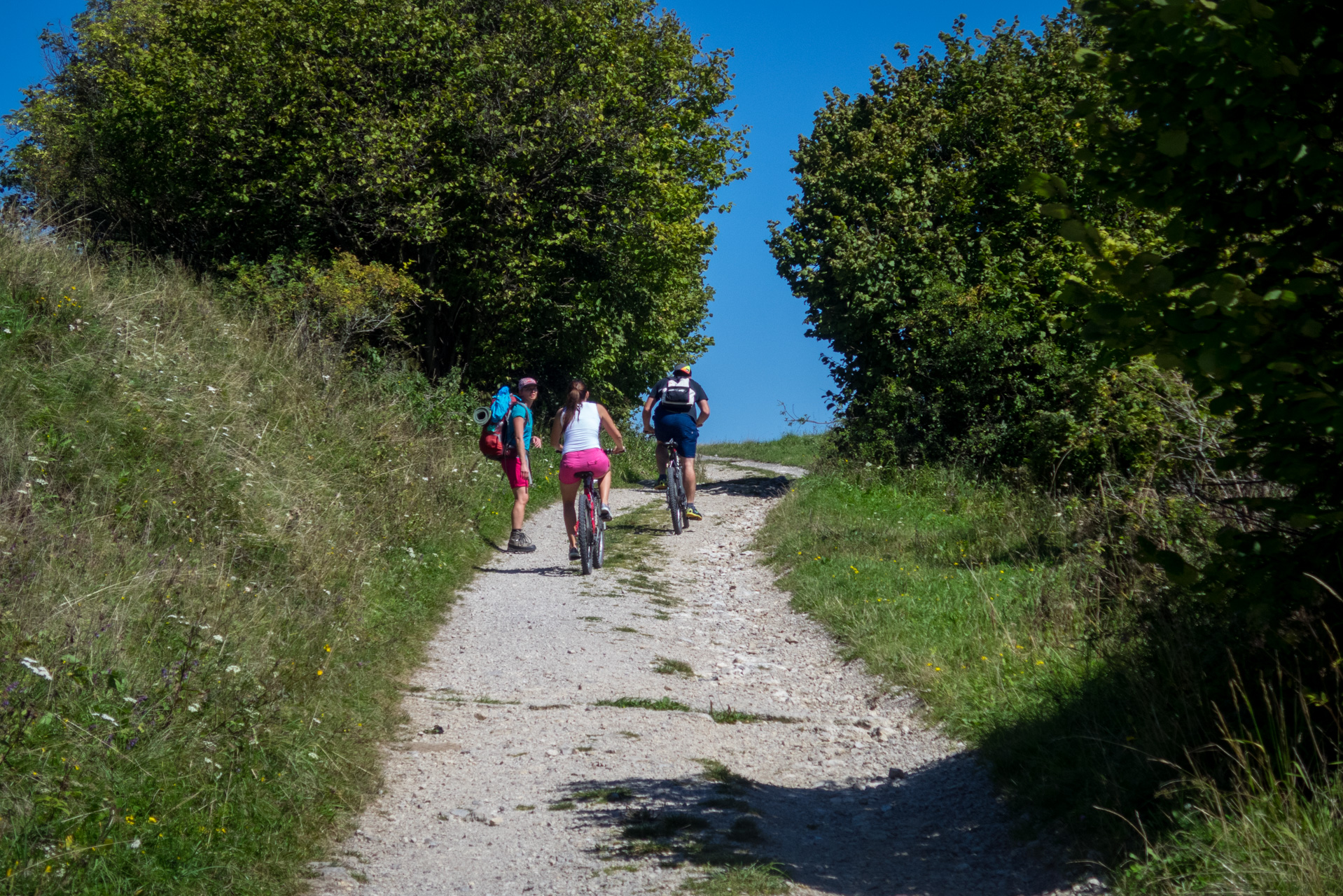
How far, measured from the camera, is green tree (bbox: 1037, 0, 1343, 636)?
138 inches

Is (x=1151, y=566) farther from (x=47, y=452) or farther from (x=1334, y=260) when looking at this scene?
(x=47, y=452)

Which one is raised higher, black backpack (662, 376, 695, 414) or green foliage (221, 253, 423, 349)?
green foliage (221, 253, 423, 349)

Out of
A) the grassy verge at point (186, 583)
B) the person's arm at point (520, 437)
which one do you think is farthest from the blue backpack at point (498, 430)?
the grassy verge at point (186, 583)

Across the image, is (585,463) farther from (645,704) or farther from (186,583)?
(186,583)

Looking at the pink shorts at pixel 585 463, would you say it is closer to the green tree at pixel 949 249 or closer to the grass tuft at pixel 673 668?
the grass tuft at pixel 673 668

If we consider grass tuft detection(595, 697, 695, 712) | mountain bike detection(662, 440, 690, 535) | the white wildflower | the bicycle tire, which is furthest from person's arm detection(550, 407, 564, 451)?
the white wildflower

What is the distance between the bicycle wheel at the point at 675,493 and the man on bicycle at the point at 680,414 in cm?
19

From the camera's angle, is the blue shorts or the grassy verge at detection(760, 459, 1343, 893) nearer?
the grassy verge at detection(760, 459, 1343, 893)

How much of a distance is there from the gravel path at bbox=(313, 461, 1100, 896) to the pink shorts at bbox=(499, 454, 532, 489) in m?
2.53

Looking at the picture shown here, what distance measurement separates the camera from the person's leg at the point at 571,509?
37.6 ft

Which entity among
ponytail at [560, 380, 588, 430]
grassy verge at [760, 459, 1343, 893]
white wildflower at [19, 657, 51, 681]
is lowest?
grassy verge at [760, 459, 1343, 893]

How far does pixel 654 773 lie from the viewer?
577 centimetres

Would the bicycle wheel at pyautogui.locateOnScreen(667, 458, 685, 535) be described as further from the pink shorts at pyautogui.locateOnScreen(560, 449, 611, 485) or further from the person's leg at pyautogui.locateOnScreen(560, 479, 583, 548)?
the pink shorts at pyautogui.locateOnScreen(560, 449, 611, 485)

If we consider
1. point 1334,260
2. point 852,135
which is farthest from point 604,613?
point 852,135
